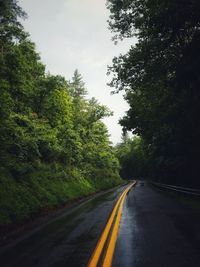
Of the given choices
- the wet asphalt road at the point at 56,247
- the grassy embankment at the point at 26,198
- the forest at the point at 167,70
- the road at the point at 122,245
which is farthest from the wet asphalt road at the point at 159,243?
the forest at the point at 167,70

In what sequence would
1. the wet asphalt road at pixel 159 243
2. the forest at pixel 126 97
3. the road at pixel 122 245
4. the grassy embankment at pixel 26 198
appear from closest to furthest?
the wet asphalt road at pixel 159 243, the road at pixel 122 245, the grassy embankment at pixel 26 198, the forest at pixel 126 97

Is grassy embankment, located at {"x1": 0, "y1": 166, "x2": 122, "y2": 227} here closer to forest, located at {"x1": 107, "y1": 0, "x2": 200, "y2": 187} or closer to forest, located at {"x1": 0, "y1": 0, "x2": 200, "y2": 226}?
forest, located at {"x1": 0, "y1": 0, "x2": 200, "y2": 226}

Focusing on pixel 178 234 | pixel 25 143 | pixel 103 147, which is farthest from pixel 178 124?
pixel 103 147

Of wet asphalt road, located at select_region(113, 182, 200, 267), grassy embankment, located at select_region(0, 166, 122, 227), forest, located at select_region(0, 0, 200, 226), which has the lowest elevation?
wet asphalt road, located at select_region(113, 182, 200, 267)

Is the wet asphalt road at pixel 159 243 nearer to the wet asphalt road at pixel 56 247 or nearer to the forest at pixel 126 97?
the wet asphalt road at pixel 56 247

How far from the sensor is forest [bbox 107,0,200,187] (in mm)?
13398

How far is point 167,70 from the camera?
730 inches

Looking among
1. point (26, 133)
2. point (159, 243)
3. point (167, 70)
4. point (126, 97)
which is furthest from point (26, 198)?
point (126, 97)

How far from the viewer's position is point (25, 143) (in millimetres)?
19938

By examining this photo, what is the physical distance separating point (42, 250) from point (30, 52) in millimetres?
18898

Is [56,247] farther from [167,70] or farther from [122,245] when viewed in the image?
[167,70]

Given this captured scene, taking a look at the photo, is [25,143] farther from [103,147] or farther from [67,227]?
[103,147]

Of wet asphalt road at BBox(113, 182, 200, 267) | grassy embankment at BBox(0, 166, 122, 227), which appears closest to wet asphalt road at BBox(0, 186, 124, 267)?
wet asphalt road at BBox(113, 182, 200, 267)

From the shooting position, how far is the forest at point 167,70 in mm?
13398
